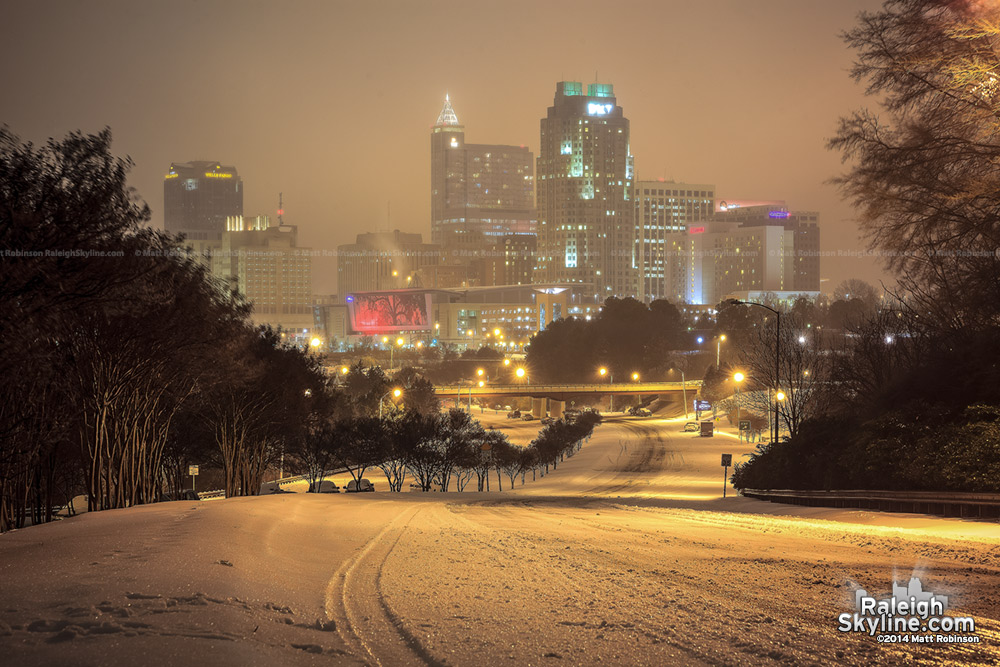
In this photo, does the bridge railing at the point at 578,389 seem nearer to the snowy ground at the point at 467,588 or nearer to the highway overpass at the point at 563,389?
the highway overpass at the point at 563,389

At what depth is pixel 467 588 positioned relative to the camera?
11.0 metres

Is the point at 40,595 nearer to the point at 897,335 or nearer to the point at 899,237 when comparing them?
the point at 899,237

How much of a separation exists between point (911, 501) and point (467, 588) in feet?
45.8

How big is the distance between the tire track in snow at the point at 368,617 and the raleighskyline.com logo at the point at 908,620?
445cm

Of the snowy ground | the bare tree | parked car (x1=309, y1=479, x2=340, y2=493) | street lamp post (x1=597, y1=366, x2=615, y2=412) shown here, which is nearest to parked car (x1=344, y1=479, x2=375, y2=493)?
parked car (x1=309, y1=479, x2=340, y2=493)

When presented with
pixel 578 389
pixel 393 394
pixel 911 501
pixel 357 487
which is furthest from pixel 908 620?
pixel 578 389

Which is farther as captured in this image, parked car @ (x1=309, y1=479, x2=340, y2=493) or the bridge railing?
the bridge railing

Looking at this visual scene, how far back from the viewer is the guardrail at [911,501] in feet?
60.5

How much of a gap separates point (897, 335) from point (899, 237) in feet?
77.4

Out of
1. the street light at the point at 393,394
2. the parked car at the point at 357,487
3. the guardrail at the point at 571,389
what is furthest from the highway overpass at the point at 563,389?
the parked car at the point at 357,487

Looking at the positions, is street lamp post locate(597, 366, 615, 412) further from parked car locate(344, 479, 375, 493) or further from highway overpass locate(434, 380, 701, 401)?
parked car locate(344, 479, 375, 493)

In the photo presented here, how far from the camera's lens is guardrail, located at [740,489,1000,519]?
18438 mm

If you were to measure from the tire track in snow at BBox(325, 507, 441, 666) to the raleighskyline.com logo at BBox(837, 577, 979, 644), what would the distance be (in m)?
4.45

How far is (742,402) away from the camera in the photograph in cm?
8288
